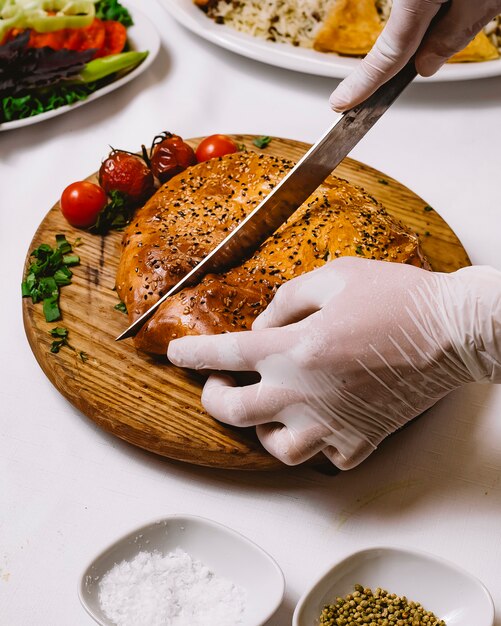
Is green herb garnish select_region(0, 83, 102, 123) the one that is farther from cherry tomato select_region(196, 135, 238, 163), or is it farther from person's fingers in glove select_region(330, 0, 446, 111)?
person's fingers in glove select_region(330, 0, 446, 111)

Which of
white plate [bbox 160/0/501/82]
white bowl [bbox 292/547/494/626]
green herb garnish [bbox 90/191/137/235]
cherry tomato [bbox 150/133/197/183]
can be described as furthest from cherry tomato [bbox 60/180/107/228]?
white bowl [bbox 292/547/494/626]

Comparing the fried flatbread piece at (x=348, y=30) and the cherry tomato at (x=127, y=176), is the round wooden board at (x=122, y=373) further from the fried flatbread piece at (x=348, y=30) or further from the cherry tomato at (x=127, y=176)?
the fried flatbread piece at (x=348, y=30)

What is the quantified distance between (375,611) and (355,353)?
53 cm

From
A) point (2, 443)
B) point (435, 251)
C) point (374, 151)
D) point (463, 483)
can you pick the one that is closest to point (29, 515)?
point (2, 443)

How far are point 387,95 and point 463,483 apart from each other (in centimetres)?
101

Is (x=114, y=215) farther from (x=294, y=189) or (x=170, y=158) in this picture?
(x=294, y=189)

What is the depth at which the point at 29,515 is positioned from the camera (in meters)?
1.72

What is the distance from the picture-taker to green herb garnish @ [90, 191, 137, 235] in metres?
2.20

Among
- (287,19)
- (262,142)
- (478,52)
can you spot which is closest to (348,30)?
(287,19)

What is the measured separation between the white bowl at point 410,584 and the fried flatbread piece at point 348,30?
1.97 m

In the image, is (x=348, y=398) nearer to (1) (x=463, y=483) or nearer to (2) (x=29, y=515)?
(1) (x=463, y=483)

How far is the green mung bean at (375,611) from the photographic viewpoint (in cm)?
148

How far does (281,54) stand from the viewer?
282 cm

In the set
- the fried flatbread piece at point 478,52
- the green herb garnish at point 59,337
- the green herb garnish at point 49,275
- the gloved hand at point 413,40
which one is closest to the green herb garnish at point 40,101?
the green herb garnish at point 49,275
